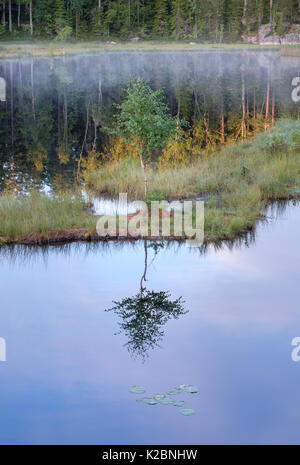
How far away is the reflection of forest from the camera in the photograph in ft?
69.3

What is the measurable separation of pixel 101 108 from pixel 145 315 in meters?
25.5

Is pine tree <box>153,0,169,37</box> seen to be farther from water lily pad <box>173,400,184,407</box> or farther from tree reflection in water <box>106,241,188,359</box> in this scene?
water lily pad <box>173,400,184,407</box>

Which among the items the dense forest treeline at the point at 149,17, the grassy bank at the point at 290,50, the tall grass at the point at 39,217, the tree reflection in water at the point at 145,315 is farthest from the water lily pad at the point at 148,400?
the dense forest treeline at the point at 149,17

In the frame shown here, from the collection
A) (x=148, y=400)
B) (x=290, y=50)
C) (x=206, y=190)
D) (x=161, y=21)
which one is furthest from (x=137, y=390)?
(x=161, y=21)

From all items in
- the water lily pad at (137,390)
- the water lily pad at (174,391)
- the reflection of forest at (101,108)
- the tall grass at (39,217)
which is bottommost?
the water lily pad at (137,390)

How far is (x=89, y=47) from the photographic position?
73.4m

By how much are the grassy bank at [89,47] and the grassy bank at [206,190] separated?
Answer: 49815mm

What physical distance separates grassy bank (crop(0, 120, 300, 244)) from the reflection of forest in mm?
1703

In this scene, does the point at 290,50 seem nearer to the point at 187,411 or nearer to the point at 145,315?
the point at 145,315

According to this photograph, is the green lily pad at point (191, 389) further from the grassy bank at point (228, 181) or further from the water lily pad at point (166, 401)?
the grassy bank at point (228, 181)

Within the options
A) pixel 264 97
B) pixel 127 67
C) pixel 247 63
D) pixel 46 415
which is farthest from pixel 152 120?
pixel 247 63

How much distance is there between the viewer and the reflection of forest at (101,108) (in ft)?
69.3

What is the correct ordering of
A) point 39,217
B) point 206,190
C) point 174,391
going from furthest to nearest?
point 206,190
point 39,217
point 174,391
